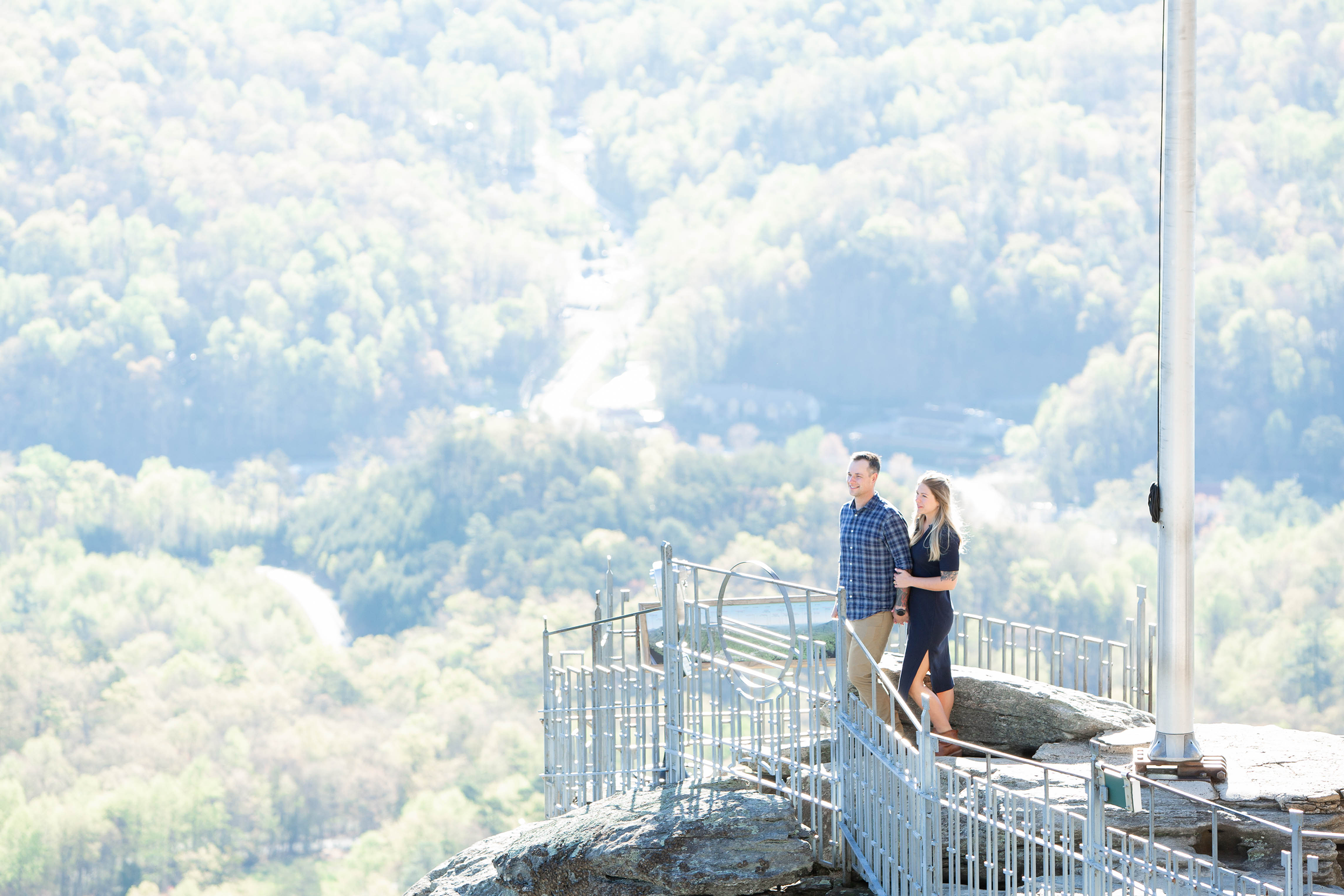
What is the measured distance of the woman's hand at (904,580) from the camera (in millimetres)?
6590

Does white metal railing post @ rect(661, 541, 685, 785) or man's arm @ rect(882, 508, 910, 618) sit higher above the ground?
man's arm @ rect(882, 508, 910, 618)

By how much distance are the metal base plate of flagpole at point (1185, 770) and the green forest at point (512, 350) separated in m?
54.4

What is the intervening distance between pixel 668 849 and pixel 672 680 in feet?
3.23

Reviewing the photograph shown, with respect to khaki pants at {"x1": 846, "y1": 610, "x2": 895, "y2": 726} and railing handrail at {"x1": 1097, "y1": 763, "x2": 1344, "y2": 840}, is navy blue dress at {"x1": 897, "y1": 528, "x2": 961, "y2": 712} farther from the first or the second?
railing handrail at {"x1": 1097, "y1": 763, "x2": 1344, "y2": 840}

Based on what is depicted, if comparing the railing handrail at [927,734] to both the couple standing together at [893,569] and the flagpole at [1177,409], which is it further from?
the flagpole at [1177,409]

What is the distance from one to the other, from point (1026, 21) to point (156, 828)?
85333mm

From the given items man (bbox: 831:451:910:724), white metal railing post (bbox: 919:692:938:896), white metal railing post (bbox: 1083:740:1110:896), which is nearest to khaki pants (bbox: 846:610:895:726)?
man (bbox: 831:451:910:724)

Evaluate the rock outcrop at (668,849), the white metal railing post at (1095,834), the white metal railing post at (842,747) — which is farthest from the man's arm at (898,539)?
the white metal railing post at (1095,834)

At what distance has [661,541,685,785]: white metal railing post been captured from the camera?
23.0ft

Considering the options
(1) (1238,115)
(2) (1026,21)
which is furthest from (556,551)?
(2) (1026,21)

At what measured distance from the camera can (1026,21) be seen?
106m

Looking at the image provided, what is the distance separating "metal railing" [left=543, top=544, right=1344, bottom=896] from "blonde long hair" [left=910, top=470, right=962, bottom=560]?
0.57m

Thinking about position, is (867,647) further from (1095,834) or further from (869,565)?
(1095,834)

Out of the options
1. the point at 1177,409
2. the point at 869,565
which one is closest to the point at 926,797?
the point at 869,565
